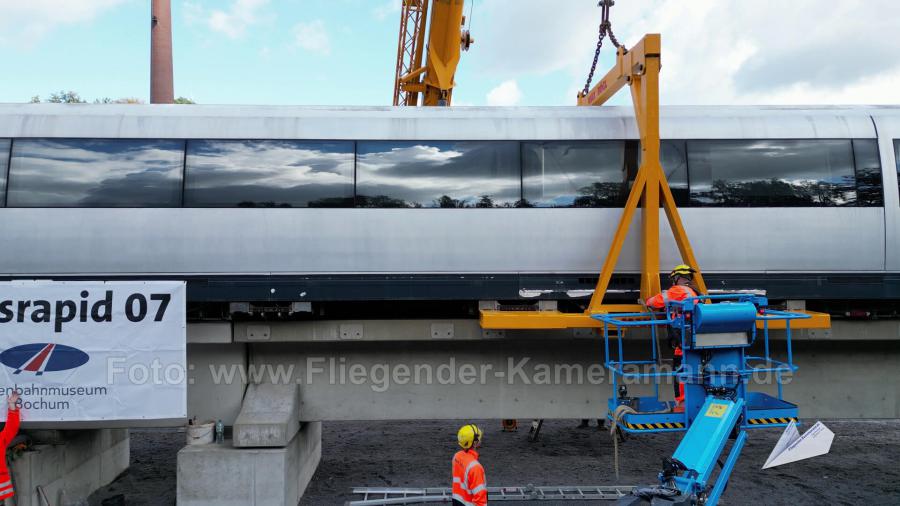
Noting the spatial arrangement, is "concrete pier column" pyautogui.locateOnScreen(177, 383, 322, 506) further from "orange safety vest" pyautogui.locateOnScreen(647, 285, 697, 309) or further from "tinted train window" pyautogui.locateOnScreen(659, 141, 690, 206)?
"tinted train window" pyautogui.locateOnScreen(659, 141, 690, 206)

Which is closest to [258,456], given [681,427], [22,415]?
[22,415]

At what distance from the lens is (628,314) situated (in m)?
6.07

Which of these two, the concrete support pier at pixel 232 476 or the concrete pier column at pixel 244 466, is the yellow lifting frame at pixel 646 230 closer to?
the concrete pier column at pixel 244 466

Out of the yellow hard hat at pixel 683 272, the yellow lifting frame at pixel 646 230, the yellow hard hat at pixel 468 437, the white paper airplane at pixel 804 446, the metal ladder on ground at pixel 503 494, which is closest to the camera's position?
the white paper airplane at pixel 804 446

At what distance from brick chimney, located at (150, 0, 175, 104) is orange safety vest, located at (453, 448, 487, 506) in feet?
51.2

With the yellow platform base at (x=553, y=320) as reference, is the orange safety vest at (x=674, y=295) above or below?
above

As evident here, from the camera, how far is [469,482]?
531cm

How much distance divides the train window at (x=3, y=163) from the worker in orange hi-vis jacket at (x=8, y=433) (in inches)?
85.7

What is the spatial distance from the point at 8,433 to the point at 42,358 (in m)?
0.81

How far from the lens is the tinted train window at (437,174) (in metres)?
6.70

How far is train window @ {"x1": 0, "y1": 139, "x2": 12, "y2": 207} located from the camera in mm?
6545

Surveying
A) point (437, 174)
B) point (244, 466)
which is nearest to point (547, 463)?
point (244, 466)

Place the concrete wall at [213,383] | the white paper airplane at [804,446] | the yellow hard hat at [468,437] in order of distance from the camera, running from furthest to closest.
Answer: the concrete wall at [213,383] → the yellow hard hat at [468,437] → the white paper airplane at [804,446]

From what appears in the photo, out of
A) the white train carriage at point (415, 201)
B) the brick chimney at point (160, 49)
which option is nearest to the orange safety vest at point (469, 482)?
the white train carriage at point (415, 201)
